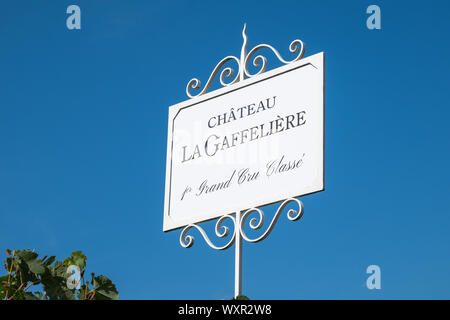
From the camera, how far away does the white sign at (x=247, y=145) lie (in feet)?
19.2

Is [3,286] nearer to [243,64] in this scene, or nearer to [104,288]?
[104,288]

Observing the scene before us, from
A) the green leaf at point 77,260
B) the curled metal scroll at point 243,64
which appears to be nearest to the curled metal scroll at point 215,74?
the curled metal scroll at point 243,64

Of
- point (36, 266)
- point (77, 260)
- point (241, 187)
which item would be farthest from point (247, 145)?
point (36, 266)

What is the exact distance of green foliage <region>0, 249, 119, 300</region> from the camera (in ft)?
11.9

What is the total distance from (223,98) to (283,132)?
0.75 meters

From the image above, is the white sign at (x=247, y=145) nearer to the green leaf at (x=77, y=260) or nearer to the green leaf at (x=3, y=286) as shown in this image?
the green leaf at (x=77, y=260)

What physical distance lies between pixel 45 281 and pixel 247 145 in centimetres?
278

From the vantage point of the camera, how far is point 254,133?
616 centimetres

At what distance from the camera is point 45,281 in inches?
145

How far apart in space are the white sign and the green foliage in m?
2.34

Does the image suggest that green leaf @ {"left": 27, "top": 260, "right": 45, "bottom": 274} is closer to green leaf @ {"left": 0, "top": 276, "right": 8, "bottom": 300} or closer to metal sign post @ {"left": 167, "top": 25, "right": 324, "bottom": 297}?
green leaf @ {"left": 0, "top": 276, "right": 8, "bottom": 300}

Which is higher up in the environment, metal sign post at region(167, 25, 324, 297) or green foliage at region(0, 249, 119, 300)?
metal sign post at region(167, 25, 324, 297)

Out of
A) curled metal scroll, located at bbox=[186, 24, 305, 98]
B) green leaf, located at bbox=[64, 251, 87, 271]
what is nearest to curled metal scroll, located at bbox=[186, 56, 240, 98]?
curled metal scroll, located at bbox=[186, 24, 305, 98]

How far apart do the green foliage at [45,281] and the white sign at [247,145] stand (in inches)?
92.0
